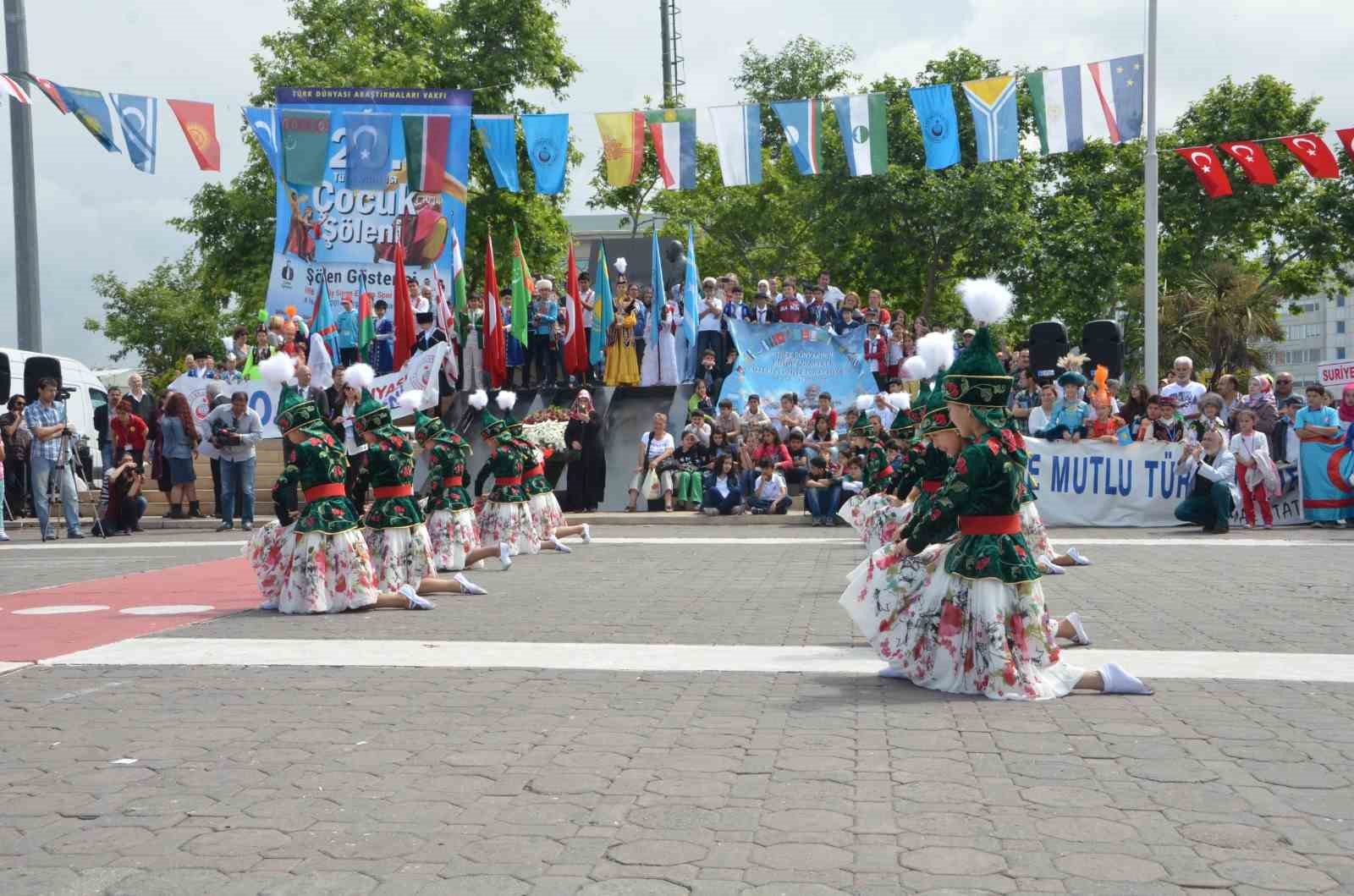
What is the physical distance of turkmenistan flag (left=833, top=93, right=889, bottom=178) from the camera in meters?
22.6

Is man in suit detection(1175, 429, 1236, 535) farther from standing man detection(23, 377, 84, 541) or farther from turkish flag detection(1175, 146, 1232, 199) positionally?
standing man detection(23, 377, 84, 541)

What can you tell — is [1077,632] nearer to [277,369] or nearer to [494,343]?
[277,369]

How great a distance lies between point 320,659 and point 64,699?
1.55m

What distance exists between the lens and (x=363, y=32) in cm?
4122

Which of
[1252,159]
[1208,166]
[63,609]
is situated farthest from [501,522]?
[1208,166]

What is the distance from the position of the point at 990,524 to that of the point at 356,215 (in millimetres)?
21648

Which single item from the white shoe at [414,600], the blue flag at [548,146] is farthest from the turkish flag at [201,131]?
the white shoe at [414,600]

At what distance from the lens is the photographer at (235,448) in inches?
791

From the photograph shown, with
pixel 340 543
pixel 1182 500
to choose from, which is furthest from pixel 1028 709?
pixel 1182 500

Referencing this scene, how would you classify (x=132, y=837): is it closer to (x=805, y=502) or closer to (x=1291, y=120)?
(x=805, y=502)

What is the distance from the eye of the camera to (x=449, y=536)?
13.3 meters

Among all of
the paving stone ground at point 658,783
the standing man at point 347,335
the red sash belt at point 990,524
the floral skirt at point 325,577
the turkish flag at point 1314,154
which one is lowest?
the paving stone ground at point 658,783

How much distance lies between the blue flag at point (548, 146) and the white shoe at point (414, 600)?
48.2 ft

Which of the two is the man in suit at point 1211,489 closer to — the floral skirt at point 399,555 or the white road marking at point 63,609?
the floral skirt at point 399,555
